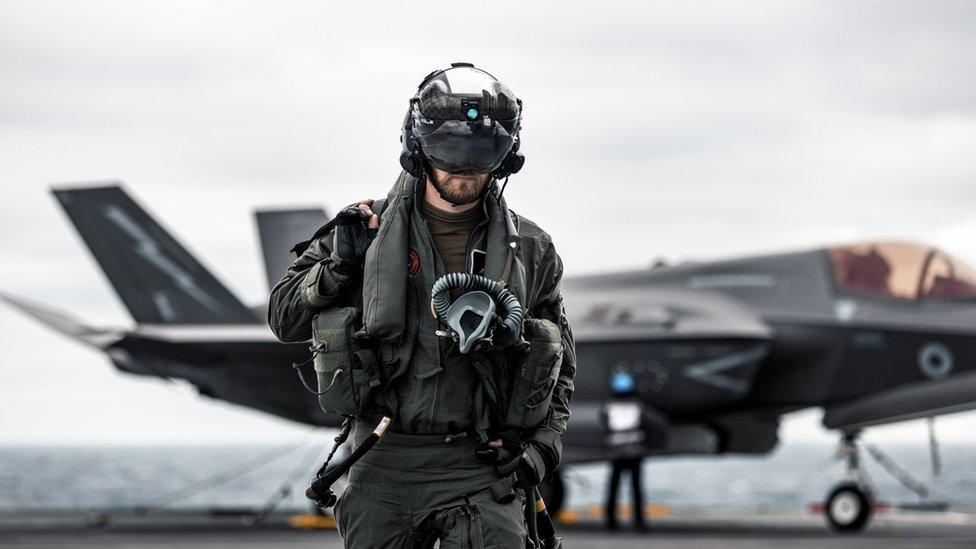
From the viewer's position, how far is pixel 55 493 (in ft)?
213

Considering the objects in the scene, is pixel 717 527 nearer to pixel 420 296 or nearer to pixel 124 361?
pixel 124 361

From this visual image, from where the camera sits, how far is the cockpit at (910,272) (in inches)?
575

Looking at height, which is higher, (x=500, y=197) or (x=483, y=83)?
(x=483, y=83)

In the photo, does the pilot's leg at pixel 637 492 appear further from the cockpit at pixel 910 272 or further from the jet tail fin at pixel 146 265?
the jet tail fin at pixel 146 265

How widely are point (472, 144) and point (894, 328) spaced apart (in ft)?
39.4

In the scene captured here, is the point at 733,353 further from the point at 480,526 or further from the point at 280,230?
the point at 480,526

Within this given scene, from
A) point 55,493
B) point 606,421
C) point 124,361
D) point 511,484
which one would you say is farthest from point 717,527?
point 55,493

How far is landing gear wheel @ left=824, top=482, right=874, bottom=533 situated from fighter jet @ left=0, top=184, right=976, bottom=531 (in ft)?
0.05

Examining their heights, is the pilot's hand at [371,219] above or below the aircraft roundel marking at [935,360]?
above

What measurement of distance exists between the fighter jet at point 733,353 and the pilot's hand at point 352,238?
38.7 feet

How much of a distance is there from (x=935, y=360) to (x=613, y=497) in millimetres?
4030

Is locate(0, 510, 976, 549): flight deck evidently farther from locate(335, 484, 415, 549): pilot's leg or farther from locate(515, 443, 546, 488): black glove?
locate(335, 484, 415, 549): pilot's leg

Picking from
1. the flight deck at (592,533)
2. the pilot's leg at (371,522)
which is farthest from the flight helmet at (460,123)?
the flight deck at (592,533)

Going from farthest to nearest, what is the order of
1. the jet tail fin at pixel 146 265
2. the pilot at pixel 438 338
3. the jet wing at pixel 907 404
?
the jet tail fin at pixel 146 265 < the jet wing at pixel 907 404 < the pilot at pixel 438 338
